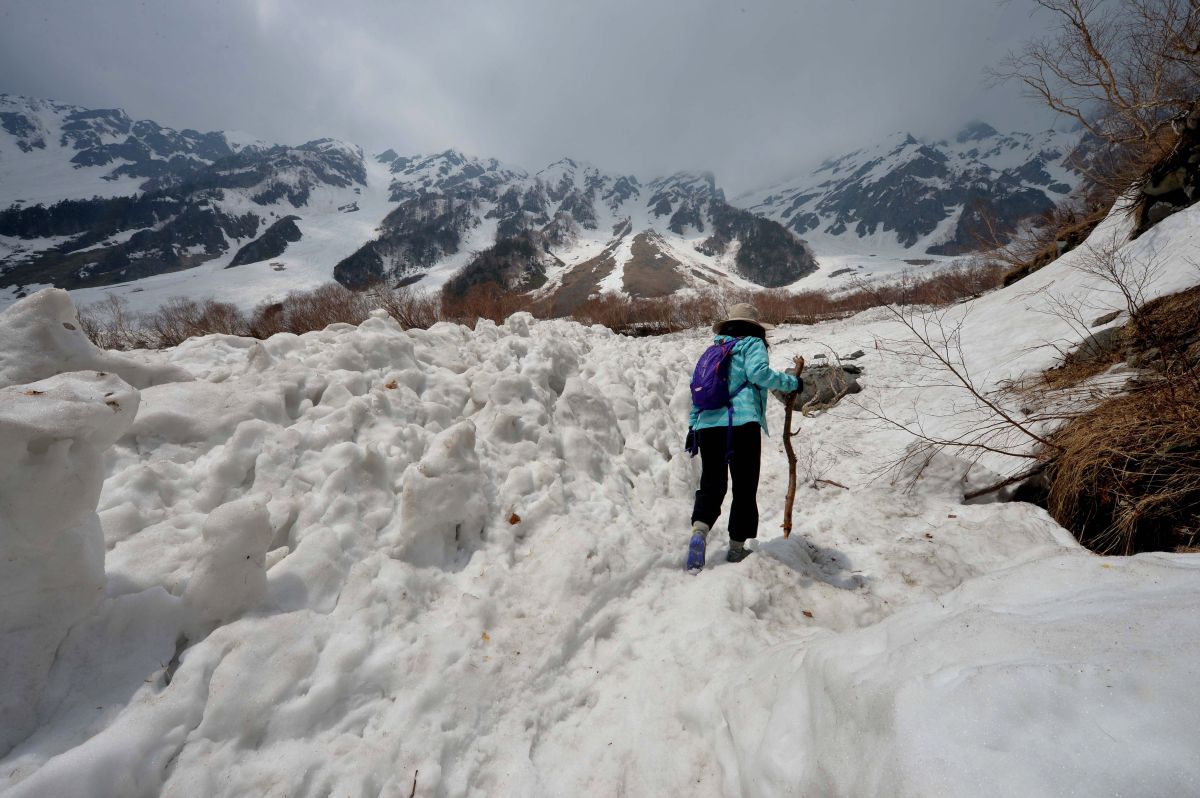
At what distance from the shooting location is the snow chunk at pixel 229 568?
2012 mm

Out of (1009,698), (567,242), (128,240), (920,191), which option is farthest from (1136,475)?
(920,191)

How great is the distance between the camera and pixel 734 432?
3.33 metres

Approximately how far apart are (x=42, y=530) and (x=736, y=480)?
3712mm

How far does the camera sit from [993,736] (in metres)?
0.96

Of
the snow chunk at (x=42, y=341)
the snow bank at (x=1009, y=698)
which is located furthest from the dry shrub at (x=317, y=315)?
the snow bank at (x=1009, y=698)

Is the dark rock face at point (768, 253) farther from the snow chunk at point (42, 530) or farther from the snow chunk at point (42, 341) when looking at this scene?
the snow chunk at point (42, 530)

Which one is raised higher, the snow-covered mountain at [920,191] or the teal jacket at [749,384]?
the snow-covered mountain at [920,191]

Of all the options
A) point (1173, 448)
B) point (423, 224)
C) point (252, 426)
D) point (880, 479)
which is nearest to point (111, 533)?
point (252, 426)

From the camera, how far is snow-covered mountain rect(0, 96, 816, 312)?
243ft

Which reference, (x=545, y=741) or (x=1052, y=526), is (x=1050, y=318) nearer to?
(x=1052, y=526)

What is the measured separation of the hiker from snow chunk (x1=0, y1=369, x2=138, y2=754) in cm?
330

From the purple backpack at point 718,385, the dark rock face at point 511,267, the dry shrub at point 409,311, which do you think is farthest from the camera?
the dark rock face at point 511,267

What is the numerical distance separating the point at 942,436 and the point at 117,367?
813 cm

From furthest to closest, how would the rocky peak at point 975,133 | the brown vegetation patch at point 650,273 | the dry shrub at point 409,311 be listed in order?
1. the rocky peak at point 975,133
2. the brown vegetation patch at point 650,273
3. the dry shrub at point 409,311
